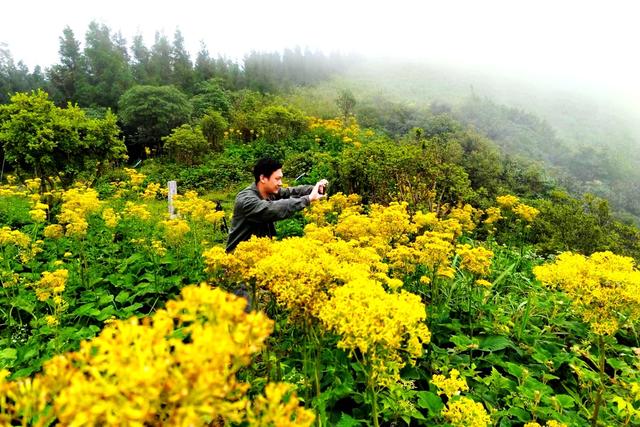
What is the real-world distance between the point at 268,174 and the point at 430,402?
3399 millimetres

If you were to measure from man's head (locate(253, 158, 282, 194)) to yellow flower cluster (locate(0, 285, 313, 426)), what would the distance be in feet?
13.8

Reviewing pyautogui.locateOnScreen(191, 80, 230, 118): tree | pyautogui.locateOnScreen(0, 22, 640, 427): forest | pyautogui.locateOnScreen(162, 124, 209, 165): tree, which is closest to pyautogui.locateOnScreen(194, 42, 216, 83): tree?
pyautogui.locateOnScreen(191, 80, 230, 118): tree

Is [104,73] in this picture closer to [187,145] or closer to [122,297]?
[187,145]

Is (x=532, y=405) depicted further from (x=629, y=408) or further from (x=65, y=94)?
(x=65, y=94)

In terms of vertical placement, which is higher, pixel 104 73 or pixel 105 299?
pixel 105 299

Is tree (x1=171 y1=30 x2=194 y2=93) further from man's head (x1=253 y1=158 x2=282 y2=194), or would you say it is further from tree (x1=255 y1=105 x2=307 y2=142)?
man's head (x1=253 y1=158 x2=282 y2=194)

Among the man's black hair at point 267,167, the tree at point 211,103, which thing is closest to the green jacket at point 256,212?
the man's black hair at point 267,167

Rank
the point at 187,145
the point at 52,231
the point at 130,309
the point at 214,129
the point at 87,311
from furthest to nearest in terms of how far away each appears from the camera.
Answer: the point at 214,129 → the point at 187,145 → the point at 52,231 → the point at 130,309 → the point at 87,311

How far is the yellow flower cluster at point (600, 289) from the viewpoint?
113 inches

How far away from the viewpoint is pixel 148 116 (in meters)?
32.2

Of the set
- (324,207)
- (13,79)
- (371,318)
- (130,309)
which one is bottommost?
(13,79)

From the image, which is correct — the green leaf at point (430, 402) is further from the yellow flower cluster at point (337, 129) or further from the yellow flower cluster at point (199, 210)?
the yellow flower cluster at point (337, 129)

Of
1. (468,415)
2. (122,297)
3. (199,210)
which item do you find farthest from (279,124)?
(468,415)

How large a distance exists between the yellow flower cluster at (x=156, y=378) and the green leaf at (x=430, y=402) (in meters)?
2.31
